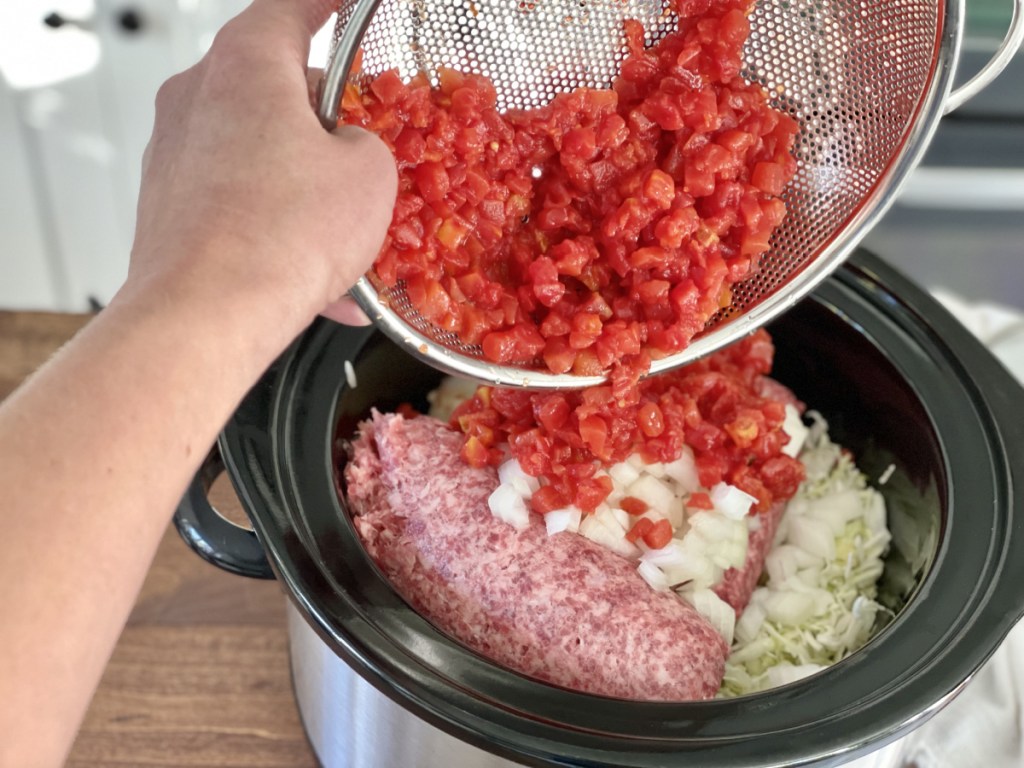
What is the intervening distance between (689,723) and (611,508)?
0.46 m

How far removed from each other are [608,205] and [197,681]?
41.7 inches

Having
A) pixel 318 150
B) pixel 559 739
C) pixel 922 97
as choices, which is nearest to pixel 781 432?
pixel 922 97

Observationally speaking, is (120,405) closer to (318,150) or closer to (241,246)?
(241,246)

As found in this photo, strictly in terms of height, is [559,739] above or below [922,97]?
below

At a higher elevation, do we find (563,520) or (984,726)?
(563,520)

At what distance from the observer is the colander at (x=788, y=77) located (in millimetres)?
1307

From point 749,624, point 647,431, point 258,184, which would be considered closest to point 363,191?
point 258,184

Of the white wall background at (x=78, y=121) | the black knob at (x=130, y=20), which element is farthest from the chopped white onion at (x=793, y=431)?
the black knob at (x=130, y=20)

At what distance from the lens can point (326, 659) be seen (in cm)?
135

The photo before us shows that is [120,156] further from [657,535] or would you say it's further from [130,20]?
[657,535]

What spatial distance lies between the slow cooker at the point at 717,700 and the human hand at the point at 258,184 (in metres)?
0.41

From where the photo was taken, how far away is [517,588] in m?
1.38

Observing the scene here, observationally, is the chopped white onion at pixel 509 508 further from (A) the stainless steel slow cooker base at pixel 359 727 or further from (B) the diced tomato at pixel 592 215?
(A) the stainless steel slow cooker base at pixel 359 727

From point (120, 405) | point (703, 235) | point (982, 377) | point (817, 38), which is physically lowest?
point (982, 377)
